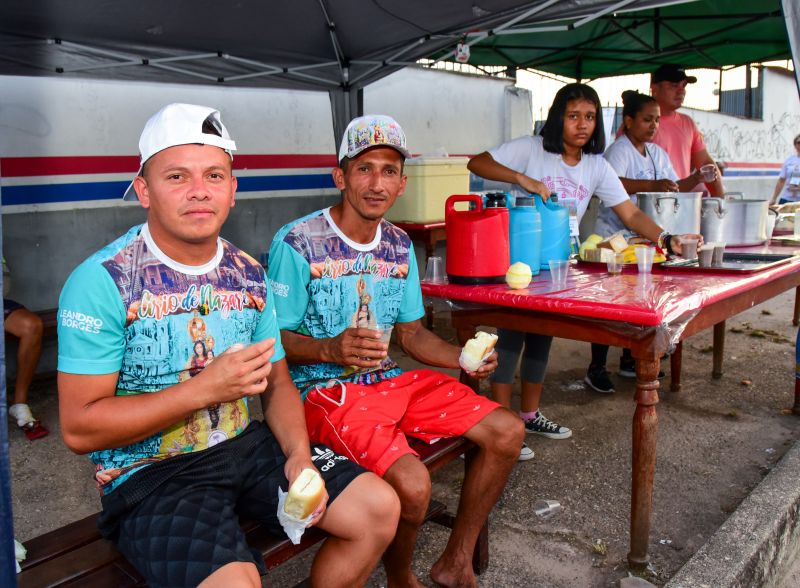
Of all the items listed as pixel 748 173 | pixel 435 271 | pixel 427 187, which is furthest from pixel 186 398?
pixel 748 173

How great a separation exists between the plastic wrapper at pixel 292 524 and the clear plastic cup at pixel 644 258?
1956 millimetres

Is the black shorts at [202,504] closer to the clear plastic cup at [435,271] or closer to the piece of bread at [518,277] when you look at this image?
the piece of bread at [518,277]

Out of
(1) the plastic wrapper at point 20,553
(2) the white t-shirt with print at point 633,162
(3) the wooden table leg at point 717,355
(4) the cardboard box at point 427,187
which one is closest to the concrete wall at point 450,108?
(4) the cardboard box at point 427,187

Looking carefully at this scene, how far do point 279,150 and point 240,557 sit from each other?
18.0 ft

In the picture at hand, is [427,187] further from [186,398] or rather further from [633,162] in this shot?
[186,398]

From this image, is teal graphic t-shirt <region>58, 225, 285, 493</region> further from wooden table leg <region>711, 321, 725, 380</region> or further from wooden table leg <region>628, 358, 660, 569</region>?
wooden table leg <region>711, 321, 725, 380</region>

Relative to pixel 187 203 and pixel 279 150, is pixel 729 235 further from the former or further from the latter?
pixel 279 150

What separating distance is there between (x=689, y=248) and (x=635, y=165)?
1.42 meters

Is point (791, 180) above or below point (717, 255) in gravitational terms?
above

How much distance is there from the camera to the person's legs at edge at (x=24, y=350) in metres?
4.04

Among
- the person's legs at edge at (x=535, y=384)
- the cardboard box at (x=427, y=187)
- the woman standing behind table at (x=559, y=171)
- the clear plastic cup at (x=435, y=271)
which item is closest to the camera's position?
the clear plastic cup at (x=435, y=271)

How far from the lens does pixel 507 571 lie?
2582 millimetres

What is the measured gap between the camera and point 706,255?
3105mm

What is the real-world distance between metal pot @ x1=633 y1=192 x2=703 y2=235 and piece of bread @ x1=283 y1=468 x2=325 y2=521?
2.69 meters
